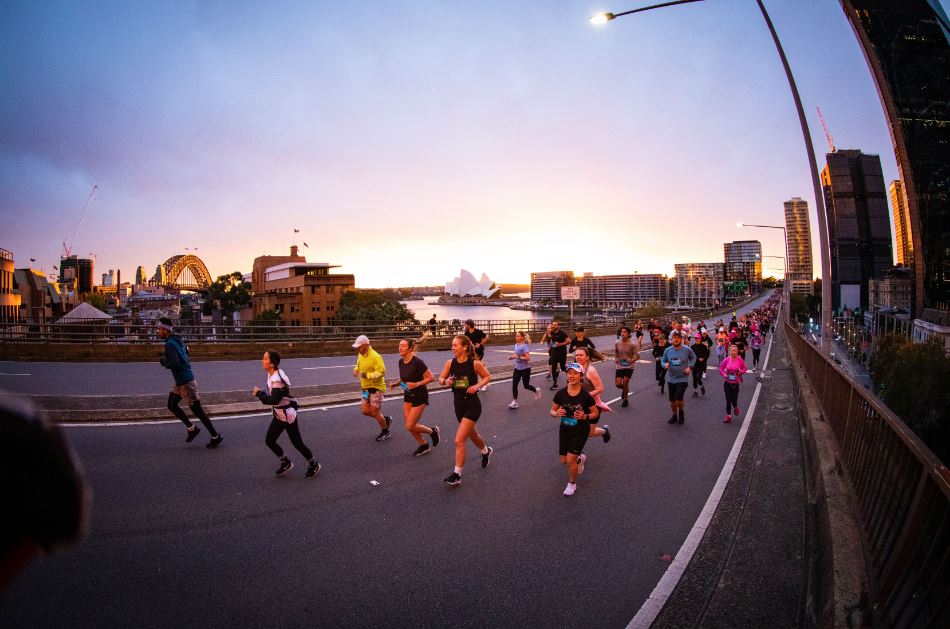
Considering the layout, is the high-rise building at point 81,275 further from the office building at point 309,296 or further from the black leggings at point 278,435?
the black leggings at point 278,435

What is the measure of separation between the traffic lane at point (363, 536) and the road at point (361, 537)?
0.02 metres

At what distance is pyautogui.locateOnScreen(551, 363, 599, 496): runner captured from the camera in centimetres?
603

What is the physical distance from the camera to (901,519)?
3.35 m

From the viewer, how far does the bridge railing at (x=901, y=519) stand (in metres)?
2.62

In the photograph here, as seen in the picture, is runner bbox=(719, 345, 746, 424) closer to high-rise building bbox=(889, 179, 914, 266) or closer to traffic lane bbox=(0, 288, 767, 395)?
traffic lane bbox=(0, 288, 767, 395)

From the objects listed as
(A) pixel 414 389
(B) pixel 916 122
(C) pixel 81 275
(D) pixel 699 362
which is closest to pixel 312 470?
(A) pixel 414 389

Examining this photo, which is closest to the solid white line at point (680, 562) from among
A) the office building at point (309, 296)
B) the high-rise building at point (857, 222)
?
the office building at point (309, 296)

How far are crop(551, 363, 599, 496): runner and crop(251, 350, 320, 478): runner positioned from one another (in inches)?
134

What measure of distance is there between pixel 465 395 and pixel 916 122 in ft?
386

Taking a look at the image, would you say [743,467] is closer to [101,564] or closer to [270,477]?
[270,477]

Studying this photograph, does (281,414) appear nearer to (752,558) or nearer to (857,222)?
(752,558)

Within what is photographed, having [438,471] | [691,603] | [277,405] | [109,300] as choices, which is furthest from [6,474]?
[109,300]

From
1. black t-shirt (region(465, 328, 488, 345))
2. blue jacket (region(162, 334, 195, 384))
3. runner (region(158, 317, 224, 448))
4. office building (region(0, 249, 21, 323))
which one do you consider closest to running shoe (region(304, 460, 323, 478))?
runner (region(158, 317, 224, 448))

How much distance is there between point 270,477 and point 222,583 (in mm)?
Result: 2413
